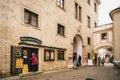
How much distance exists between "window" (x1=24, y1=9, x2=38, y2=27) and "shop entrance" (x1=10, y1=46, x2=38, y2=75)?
2035 millimetres

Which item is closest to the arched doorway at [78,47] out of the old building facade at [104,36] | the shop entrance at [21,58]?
the old building facade at [104,36]

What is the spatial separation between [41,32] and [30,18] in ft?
5.38

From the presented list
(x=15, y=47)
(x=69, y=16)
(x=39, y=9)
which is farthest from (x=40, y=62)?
(x=69, y=16)

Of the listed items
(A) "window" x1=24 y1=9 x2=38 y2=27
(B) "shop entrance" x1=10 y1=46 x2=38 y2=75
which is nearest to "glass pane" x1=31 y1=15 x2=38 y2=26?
(A) "window" x1=24 y1=9 x2=38 y2=27

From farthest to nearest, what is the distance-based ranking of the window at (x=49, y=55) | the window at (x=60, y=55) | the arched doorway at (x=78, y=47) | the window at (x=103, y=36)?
1. the window at (x=103, y=36)
2. the arched doorway at (x=78, y=47)
3. the window at (x=60, y=55)
4. the window at (x=49, y=55)

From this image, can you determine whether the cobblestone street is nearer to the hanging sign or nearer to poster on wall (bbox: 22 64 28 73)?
poster on wall (bbox: 22 64 28 73)

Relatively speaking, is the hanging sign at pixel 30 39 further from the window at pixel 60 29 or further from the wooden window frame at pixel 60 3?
the wooden window frame at pixel 60 3

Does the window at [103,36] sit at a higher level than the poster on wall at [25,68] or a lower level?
higher

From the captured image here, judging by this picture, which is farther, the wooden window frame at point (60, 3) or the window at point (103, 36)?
the window at point (103, 36)

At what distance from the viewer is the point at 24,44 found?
1230cm

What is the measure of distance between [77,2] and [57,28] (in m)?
6.71

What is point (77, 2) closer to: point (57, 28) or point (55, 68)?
point (57, 28)

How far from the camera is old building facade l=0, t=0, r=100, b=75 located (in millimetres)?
11102

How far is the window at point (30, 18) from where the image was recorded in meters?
13.1
